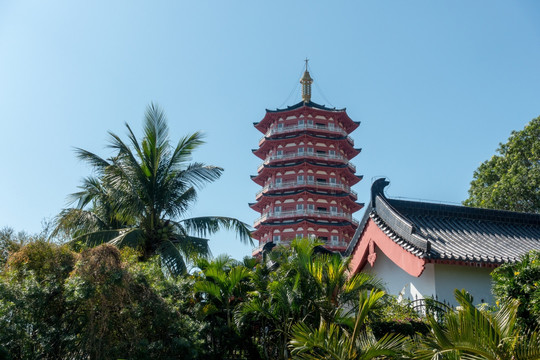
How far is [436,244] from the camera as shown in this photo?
436 inches

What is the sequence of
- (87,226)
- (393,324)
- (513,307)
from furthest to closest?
(87,226) < (393,324) < (513,307)

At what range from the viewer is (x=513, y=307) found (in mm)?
5773

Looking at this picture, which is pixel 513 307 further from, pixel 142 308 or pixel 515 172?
pixel 515 172

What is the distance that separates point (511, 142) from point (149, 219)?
20.3m

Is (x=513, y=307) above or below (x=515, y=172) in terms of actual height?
below

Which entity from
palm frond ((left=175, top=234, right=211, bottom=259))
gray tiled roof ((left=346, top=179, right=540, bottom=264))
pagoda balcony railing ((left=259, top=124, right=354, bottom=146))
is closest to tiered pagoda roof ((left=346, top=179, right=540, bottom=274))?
gray tiled roof ((left=346, top=179, right=540, bottom=264))

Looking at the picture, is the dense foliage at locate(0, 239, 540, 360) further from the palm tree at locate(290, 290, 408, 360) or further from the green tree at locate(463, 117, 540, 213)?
the green tree at locate(463, 117, 540, 213)

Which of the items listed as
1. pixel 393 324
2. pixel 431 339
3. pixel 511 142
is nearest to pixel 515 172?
pixel 511 142

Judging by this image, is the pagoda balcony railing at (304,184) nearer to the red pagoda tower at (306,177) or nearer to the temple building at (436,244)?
the red pagoda tower at (306,177)

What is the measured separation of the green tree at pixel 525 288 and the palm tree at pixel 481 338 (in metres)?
1.04

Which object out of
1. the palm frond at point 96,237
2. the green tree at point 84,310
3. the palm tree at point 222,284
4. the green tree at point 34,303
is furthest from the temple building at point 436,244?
the green tree at point 34,303

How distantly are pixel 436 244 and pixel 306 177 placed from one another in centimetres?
2643

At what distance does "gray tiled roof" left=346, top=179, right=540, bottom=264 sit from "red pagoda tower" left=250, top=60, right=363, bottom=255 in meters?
22.7

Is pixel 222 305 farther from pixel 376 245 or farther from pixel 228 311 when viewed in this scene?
pixel 376 245
